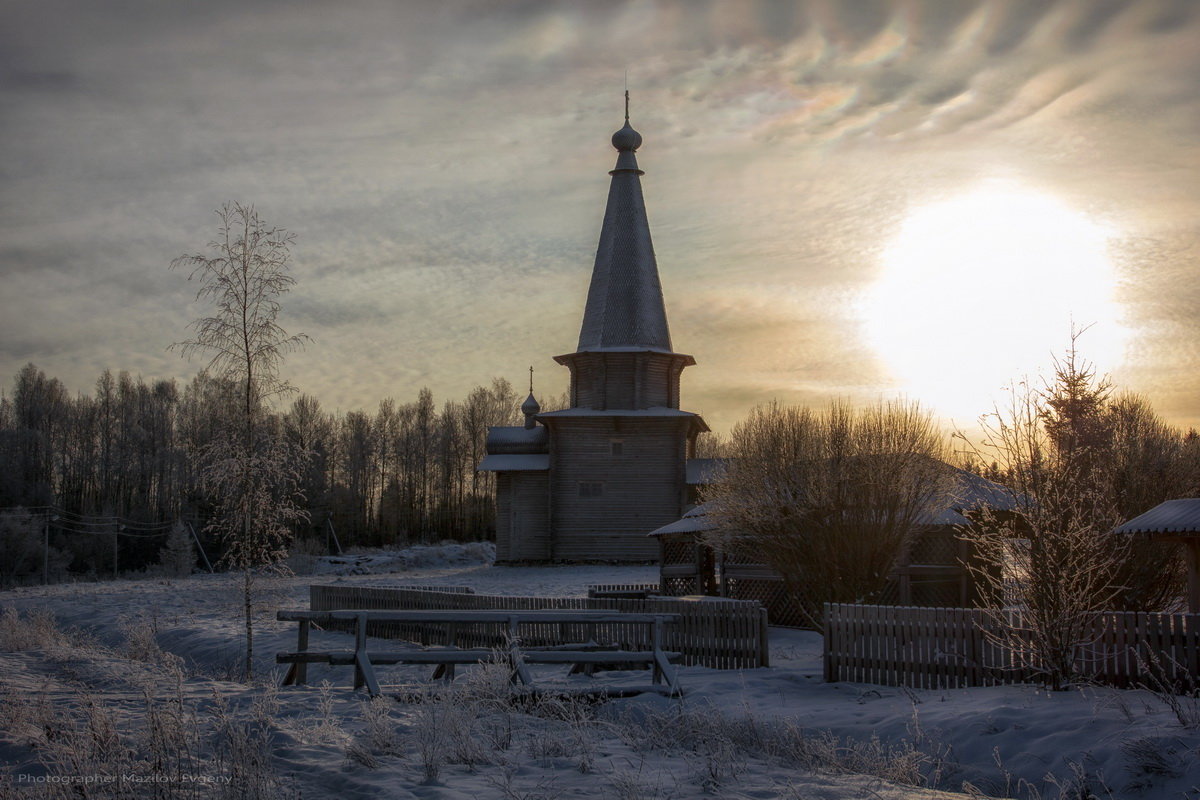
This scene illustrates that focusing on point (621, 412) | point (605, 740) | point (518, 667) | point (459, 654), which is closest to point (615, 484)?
point (621, 412)

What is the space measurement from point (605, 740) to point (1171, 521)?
34.6ft

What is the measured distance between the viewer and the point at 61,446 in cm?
6694

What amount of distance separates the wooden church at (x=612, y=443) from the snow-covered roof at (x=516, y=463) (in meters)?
0.07

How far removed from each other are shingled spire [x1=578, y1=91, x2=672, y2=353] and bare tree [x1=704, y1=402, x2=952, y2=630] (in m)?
20.8

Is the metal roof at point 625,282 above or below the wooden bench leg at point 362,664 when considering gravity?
above

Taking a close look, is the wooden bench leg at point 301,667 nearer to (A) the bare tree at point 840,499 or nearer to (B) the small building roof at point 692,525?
(A) the bare tree at point 840,499

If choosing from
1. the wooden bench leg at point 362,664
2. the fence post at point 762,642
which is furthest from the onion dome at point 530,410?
the wooden bench leg at point 362,664

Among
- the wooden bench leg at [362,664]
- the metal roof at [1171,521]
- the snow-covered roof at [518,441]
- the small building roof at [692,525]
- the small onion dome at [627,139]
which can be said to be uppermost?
the small onion dome at [627,139]

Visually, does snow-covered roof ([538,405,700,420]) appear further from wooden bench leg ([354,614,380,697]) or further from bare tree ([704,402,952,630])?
wooden bench leg ([354,614,380,697])

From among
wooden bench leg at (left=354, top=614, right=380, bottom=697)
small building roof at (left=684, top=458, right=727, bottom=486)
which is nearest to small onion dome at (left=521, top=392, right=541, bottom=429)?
small building roof at (left=684, top=458, right=727, bottom=486)

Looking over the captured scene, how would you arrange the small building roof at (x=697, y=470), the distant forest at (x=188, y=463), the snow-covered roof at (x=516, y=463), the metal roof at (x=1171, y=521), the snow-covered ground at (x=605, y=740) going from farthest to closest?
the distant forest at (x=188, y=463) < the snow-covered roof at (x=516, y=463) < the small building roof at (x=697, y=470) < the metal roof at (x=1171, y=521) < the snow-covered ground at (x=605, y=740)

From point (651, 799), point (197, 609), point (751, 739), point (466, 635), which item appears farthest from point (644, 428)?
point (651, 799)

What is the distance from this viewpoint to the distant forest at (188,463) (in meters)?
63.7

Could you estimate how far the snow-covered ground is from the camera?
23.6 ft
